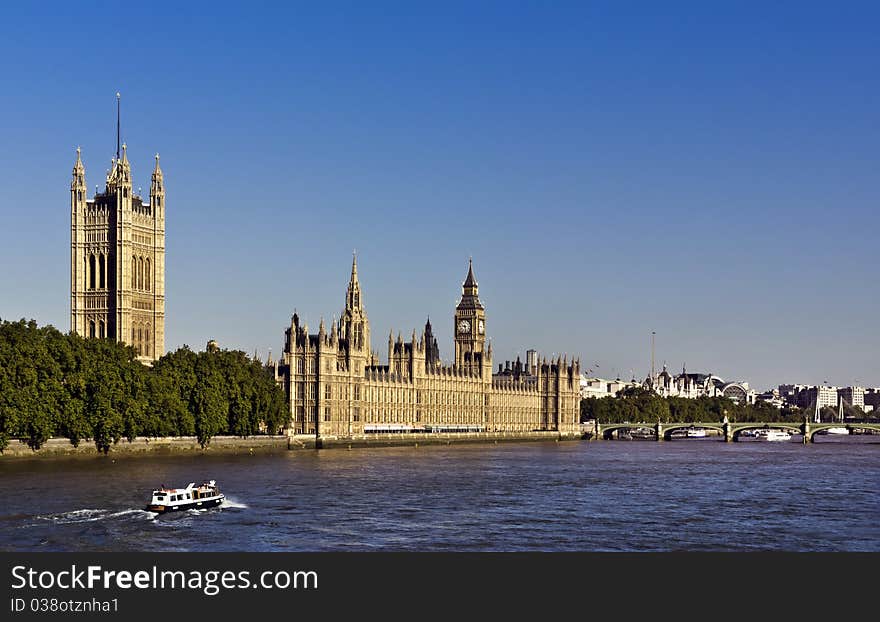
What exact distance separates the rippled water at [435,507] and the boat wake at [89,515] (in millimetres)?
76

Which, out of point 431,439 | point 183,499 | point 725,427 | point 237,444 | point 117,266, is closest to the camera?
point 183,499

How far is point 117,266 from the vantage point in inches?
5167

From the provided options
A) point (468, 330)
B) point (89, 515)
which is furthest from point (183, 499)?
point (468, 330)

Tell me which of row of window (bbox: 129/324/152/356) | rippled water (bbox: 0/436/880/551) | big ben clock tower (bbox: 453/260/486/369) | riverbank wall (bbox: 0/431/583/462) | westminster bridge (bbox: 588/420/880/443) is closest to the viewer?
rippled water (bbox: 0/436/880/551)

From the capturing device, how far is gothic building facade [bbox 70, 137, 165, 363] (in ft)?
430

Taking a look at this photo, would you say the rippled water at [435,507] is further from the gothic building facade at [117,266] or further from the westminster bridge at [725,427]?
the westminster bridge at [725,427]

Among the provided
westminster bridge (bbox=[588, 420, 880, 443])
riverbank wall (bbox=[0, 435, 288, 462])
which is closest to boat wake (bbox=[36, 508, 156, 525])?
riverbank wall (bbox=[0, 435, 288, 462])

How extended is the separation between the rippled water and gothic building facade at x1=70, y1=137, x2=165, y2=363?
38823mm

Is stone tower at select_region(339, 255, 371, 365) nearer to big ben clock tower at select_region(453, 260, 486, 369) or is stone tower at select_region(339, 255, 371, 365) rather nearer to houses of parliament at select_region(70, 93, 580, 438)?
houses of parliament at select_region(70, 93, 580, 438)

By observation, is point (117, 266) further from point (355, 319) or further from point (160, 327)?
point (355, 319)

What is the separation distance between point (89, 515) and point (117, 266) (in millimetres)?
80592
